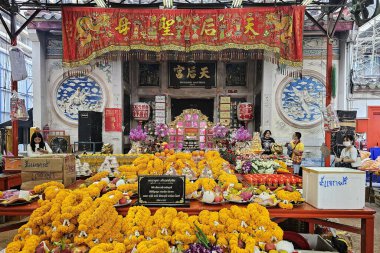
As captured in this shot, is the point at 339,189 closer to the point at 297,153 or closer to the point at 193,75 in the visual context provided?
the point at 297,153

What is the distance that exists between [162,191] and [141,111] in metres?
7.09

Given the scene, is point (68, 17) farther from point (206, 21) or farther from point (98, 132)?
point (98, 132)

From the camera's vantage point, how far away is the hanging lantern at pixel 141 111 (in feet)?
30.8

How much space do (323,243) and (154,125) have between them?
741 centimetres

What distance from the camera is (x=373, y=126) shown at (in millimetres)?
11109

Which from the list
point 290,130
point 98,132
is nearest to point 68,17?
point 98,132

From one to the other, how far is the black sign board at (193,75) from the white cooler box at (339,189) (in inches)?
302

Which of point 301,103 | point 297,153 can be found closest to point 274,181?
point 297,153

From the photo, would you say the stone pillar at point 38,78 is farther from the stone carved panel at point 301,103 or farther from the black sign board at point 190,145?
the stone carved panel at point 301,103

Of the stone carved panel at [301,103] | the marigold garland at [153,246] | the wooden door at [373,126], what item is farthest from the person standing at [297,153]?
the marigold garland at [153,246]

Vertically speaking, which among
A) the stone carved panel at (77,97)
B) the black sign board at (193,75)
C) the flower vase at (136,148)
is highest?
the black sign board at (193,75)

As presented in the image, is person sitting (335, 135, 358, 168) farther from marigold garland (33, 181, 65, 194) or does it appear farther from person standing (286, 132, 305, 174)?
marigold garland (33, 181, 65, 194)

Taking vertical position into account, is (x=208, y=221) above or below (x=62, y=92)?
below

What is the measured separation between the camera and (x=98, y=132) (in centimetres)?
870
